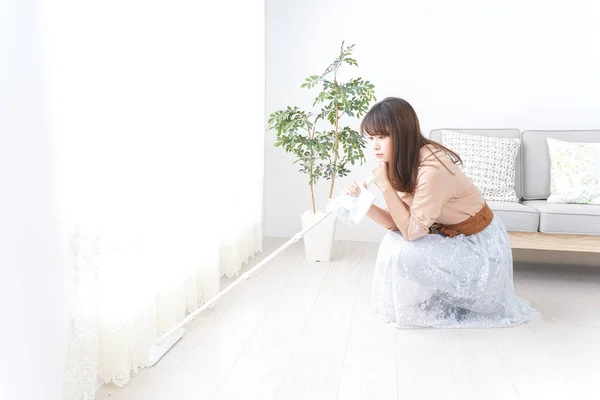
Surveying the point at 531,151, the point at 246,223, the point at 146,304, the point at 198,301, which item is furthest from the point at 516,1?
the point at 146,304

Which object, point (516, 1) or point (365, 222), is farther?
point (365, 222)

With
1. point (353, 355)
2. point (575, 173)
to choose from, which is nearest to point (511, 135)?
point (575, 173)

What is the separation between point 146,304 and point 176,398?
0.35m

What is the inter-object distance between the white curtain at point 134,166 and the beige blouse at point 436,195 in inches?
38.7

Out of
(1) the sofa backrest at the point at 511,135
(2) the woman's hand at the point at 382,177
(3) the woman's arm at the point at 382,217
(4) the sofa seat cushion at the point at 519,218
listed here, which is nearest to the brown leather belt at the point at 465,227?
(3) the woman's arm at the point at 382,217

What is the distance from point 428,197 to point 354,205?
1.05ft

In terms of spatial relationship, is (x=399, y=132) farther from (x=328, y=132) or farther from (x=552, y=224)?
(x=552, y=224)

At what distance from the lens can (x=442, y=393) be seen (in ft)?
A: 6.14

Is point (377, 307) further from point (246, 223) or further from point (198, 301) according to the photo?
point (246, 223)

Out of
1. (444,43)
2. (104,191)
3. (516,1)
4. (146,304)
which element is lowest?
(146,304)

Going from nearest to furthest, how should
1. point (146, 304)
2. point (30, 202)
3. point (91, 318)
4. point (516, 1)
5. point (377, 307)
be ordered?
point (30, 202) < point (91, 318) < point (146, 304) < point (377, 307) < point (516, 1)

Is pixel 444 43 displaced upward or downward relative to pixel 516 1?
downward

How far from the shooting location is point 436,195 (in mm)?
2350

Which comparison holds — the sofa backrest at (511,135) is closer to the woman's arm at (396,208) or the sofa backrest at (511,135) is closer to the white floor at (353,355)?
the white floor at (353,355)
